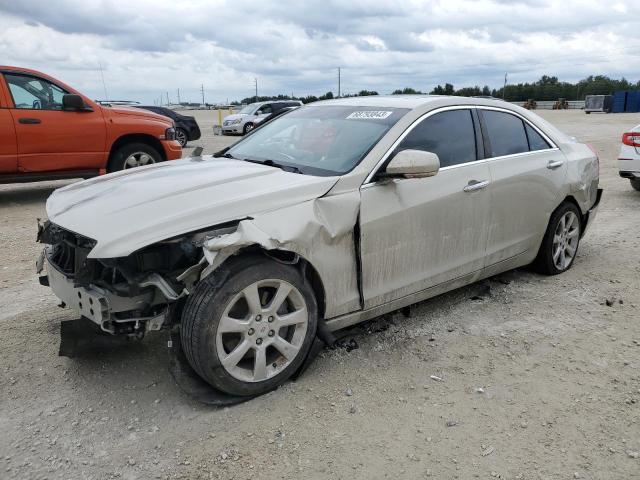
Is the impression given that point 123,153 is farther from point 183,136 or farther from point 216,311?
point 183,136

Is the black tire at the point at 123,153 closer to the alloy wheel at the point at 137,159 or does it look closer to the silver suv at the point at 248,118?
the alloy wheel at the point at 137,159

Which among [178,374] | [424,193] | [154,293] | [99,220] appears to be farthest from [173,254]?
[424,193]

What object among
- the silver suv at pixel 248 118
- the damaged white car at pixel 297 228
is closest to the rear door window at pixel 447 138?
the damaged white car at pixel 297 228

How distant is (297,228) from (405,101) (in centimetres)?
158

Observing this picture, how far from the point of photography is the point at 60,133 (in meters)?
7.82

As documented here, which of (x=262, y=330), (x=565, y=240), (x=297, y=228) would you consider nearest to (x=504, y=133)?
(x=565, y=240)

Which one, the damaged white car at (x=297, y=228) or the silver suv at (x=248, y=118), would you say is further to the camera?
the silver suv at (x=248, y=118)

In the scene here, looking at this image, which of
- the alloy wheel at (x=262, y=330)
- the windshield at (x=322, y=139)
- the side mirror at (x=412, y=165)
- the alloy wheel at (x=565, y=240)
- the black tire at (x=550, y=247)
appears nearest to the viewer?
the alloy wheel at (x=262, y=330)

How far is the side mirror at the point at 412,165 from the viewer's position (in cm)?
328

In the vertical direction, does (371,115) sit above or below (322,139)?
above

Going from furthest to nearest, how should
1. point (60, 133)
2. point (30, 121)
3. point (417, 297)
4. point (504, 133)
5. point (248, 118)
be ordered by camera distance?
point (248, 118) → point (60, 133) → point (30, 121) → point (504, 133) → point (417, 297)

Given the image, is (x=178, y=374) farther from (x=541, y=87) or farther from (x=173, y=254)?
(x=541, y=87)

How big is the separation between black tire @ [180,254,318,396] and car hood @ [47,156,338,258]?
268 millimetres

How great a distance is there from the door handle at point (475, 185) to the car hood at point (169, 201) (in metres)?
1.11
